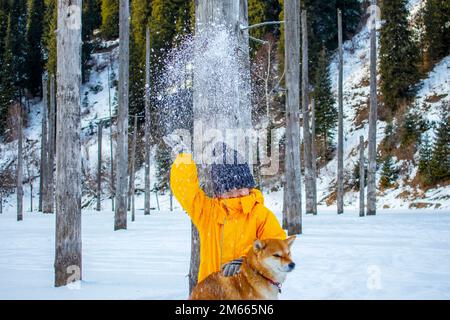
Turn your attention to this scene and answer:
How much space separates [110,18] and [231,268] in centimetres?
5768

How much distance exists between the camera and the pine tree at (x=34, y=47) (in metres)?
55.4

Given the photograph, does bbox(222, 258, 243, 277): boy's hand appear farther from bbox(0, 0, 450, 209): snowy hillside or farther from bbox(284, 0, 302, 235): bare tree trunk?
bbox(0, 0, 450, 209): snowy hillside

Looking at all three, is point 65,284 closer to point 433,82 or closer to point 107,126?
point 433,82

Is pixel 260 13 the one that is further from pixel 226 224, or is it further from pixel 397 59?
pixel 226 224

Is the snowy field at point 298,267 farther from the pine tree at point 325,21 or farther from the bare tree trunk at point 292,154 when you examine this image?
the pine tree at point 325,21

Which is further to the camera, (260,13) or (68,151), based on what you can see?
(260,13)

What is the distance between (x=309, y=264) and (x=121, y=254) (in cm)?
384

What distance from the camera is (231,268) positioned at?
10.3 ft

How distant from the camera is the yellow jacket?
3.38 m

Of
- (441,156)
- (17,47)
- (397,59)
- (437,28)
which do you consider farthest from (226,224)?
(17,47)

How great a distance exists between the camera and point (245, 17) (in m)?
5.30

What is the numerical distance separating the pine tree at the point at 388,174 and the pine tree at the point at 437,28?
34.2 ft

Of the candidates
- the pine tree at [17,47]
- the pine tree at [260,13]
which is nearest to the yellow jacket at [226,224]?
the pine tree at [260,13]
